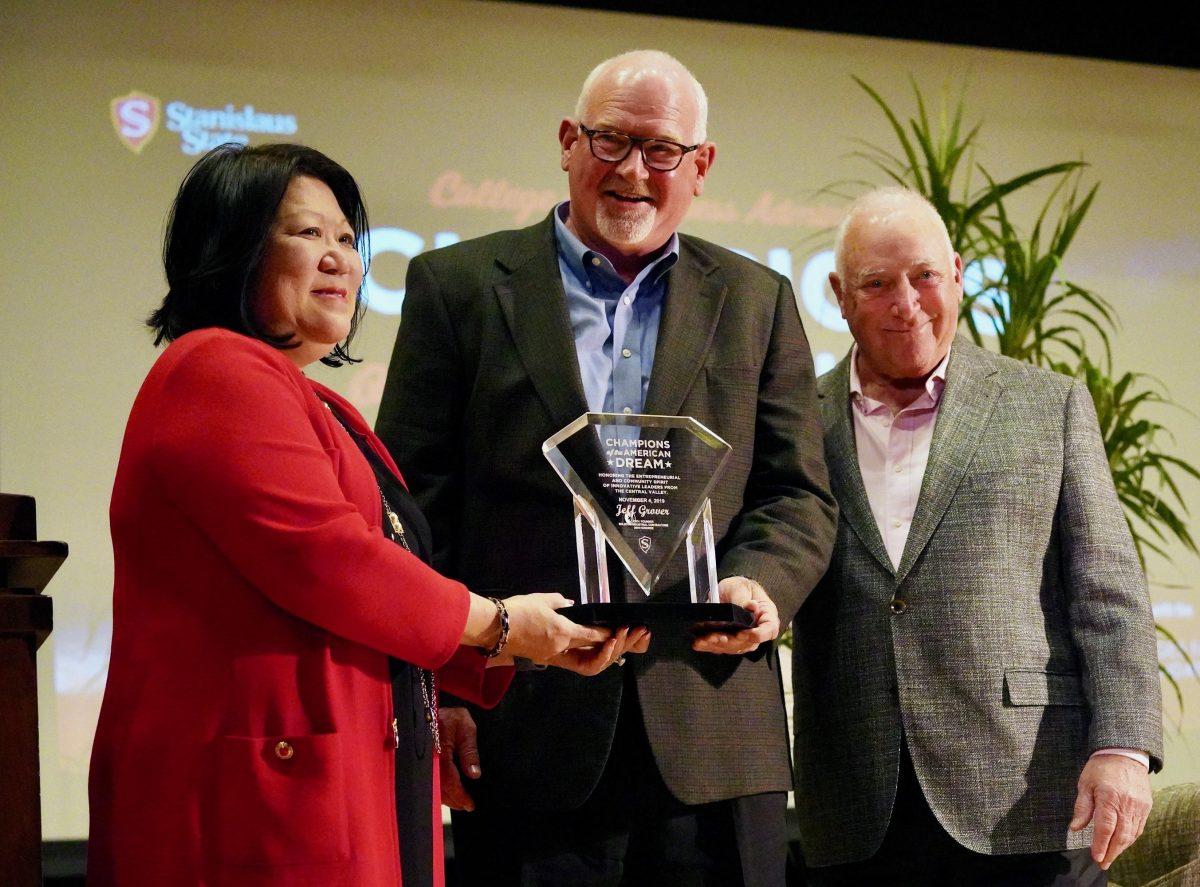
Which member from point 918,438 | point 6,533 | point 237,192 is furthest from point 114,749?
point 918,438

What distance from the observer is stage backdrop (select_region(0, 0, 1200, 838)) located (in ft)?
13.9

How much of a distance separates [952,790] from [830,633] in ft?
1.10

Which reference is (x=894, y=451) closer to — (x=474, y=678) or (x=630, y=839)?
(x=630, y=839)

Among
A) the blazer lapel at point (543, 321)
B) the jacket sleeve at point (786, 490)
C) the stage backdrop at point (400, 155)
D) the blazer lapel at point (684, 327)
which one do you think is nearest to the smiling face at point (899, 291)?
the jacket sleeve at point (786, 490)

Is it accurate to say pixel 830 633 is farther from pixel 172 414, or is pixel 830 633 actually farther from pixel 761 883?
pixel 172 414

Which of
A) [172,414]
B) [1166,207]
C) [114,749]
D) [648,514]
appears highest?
[1166,207]

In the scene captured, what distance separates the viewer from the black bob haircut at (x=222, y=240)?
1722 millimetres

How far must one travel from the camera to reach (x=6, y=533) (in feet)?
4.50

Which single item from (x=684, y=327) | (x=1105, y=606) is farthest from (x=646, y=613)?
(x=1105, y=606)

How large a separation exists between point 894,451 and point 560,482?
0.74 m

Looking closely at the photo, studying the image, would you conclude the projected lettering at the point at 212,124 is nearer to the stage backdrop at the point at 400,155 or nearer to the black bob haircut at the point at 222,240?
the stage backdrop at the point at 400,155

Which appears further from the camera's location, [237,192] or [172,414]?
[237,192]

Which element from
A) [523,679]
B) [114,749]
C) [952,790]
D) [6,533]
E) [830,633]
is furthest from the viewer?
[830,633]

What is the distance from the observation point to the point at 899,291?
2.56 m
